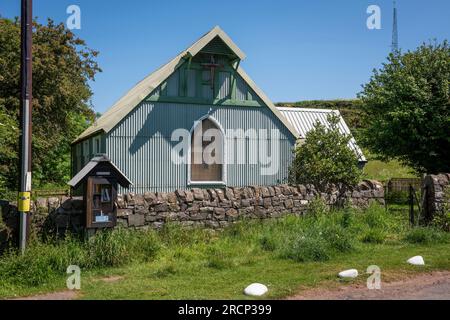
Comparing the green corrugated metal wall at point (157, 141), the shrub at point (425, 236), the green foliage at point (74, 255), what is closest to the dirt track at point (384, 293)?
the green foliage at point (74, 255)

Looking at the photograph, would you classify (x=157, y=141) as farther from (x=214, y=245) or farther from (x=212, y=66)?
(x=214, y=245)

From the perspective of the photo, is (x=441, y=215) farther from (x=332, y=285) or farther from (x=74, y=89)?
(x=74, y=89)

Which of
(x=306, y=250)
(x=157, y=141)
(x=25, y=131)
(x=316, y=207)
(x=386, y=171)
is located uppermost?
(x=157, y=141)

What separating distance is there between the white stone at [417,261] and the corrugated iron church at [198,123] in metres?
8.04

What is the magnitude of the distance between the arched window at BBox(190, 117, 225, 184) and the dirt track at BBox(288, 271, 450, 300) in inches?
352

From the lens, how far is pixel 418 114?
1967 cm

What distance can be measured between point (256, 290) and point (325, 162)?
29.8 ft

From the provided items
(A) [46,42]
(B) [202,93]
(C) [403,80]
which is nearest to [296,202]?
(B) [202,93]

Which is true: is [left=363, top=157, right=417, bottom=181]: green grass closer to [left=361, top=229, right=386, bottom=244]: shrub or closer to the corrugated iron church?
the corrugated iron church

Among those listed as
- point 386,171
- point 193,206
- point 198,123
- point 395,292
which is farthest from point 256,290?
point 386,171

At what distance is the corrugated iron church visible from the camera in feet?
51.1

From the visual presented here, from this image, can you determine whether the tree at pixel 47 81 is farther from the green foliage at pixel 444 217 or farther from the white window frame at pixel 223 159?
the green foliage at pixel 444 217

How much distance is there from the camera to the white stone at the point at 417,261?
31.6ft

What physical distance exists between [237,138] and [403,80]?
907cm
